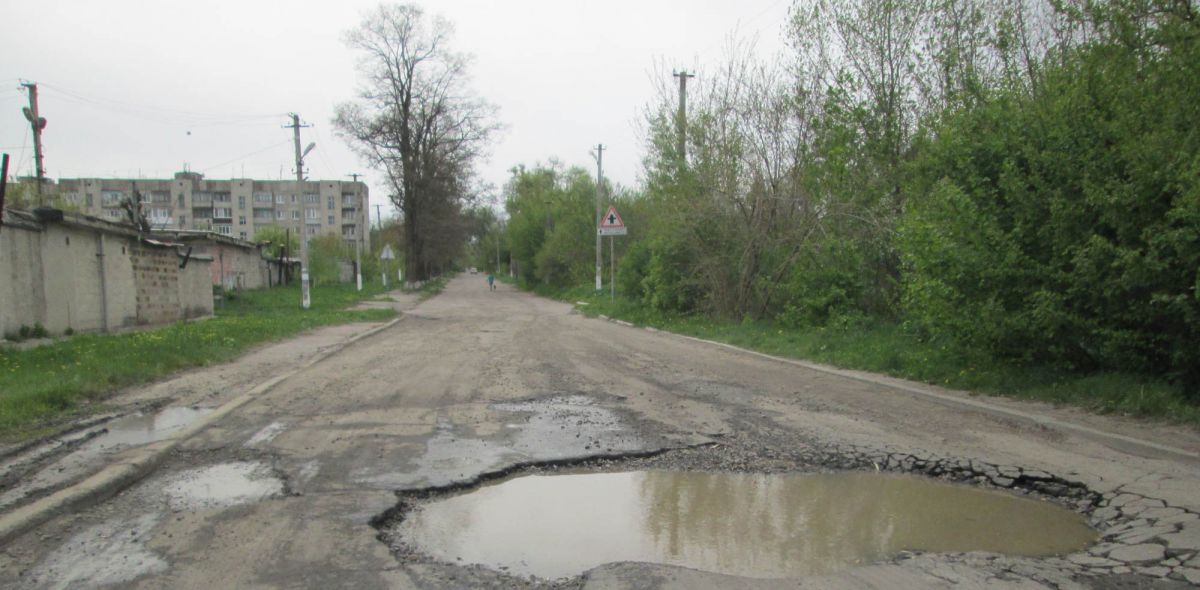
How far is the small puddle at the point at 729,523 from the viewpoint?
414 centimetres

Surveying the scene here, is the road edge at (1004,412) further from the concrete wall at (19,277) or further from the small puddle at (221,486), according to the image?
the concrete wall at (19,277)

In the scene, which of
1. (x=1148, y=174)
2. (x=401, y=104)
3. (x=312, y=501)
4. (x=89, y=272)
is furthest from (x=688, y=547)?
(x=401, y=104)

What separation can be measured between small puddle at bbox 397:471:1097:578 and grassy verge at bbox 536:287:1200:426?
109 inches

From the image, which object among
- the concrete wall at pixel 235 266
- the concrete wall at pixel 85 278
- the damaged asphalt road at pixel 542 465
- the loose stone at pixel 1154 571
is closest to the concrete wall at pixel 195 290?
the concrete wall at pixel 85 278

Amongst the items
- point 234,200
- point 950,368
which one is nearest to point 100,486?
point 950,368

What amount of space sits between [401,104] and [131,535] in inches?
1676

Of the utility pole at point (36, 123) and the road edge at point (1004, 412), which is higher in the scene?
the utility pole at point (36, 123)

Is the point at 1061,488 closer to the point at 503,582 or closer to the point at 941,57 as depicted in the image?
the point at 503,582

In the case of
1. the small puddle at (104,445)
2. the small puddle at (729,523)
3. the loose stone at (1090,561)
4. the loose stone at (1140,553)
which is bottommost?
the small puddle at (729,523)

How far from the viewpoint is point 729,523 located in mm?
4668

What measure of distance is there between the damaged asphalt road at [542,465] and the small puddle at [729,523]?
0.18 meters

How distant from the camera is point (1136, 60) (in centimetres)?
740

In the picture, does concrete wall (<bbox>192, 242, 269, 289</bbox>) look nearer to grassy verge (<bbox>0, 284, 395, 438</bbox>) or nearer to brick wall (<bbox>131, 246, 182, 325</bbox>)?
brick wall (<bbox>131, 246, 182, 325</bbox>)

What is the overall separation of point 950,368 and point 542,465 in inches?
240
